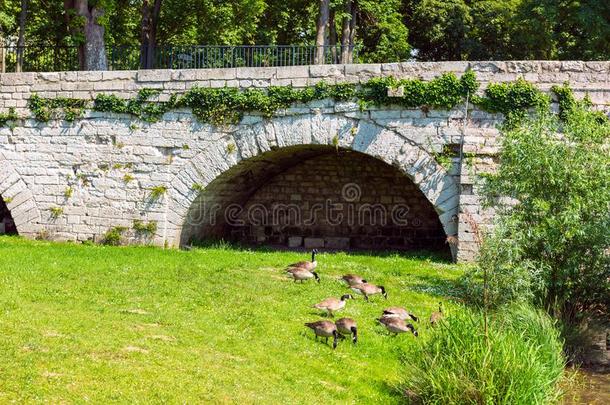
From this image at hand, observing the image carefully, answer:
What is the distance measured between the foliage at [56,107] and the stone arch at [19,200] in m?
1.25

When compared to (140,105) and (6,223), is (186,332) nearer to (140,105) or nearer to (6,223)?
(140,105)

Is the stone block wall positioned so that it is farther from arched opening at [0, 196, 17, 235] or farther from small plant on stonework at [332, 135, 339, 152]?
arched opening at [0, 196, 17, 235]

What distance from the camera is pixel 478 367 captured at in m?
6.93

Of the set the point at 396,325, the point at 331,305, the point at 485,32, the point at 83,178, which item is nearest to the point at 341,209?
the point at 83,178

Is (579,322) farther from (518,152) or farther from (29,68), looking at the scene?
(29,68)

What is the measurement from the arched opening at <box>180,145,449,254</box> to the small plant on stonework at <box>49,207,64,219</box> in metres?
3.05

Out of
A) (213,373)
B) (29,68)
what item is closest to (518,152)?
(213,373)

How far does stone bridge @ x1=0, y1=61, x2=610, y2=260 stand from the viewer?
1338cm

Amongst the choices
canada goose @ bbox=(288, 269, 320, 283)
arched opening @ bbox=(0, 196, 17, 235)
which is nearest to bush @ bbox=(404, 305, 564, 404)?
canada goose @ bbox=(288, 269, 320, 283)

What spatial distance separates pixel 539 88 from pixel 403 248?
5.42 meters

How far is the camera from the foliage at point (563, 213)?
10.0 m

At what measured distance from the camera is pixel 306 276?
10.9 m

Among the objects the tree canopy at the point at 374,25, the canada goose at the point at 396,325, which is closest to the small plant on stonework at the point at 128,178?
the tree canopy at the point at 374,25

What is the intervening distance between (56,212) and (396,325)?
30.3ft
